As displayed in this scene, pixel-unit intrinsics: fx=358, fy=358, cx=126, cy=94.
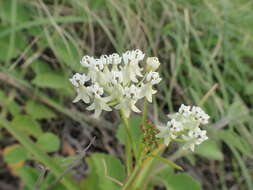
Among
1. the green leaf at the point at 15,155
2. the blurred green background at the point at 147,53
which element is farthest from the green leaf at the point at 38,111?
the green leaf at the point at 15,155

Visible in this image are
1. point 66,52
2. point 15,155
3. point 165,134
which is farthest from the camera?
point 66,52

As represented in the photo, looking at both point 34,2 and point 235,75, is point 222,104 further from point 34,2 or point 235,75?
point 34,2

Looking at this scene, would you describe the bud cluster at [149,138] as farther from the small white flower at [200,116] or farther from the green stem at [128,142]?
the small white flower at [200,116]

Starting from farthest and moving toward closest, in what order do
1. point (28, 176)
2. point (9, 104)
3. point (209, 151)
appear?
point (9, 104) < point (209, 151) < point (28, 176)

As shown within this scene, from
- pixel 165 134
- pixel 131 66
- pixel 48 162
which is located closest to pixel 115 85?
pixel 131 66

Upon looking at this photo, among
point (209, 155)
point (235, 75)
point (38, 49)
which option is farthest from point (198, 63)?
point (38, 49)

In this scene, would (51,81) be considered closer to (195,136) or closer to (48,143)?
(48,143)
